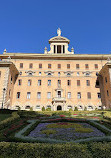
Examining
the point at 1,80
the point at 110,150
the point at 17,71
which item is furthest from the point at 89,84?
the point at 110,150

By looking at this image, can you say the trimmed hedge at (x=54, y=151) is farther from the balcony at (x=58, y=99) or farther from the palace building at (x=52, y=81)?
the balcony at (x=58, y=99)

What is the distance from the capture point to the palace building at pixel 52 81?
3103cm

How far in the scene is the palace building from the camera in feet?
102

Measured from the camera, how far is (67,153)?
203 inches

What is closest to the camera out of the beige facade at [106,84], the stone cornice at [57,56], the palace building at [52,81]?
the beige facade at [106,84]

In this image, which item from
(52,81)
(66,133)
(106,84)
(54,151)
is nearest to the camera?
(54,151)

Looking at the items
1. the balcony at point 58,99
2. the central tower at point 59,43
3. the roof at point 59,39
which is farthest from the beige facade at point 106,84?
the roof at point 59,39

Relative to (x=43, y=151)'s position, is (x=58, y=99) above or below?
above

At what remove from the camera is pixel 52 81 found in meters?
33.5

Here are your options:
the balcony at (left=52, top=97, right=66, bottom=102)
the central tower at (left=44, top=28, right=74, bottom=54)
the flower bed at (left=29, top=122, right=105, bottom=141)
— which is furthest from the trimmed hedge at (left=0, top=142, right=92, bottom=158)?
the central tower at (left=44, top=28, right=74, bottom=54)

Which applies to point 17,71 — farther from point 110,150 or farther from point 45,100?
point 110,150

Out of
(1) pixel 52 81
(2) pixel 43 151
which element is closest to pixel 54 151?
(2) pixel 43 151

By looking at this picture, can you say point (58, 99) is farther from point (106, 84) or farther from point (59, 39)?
point (59, 39)

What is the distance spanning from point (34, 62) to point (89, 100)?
18.8 m
